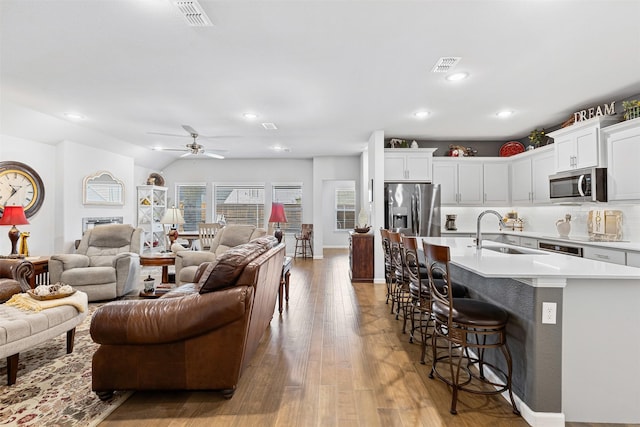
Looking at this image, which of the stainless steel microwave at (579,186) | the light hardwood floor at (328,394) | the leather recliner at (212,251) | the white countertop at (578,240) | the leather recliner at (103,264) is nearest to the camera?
the light hardwood floor at (328,394)

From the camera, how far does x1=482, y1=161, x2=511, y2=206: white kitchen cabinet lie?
623cm

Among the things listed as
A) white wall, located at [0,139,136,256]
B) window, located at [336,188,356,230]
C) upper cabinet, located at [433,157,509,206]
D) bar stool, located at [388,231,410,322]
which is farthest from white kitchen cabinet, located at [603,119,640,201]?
white wall, located at [0,139,136,256]

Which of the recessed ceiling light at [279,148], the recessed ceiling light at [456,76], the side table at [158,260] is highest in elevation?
the recessed ceiling light at [279,148]

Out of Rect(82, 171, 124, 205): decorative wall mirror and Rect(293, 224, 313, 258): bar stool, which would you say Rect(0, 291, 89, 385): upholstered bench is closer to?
Rect(82, 171, 124, 205): decorative wall mirror

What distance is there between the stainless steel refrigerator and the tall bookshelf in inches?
205

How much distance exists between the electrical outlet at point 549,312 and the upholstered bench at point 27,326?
3.42 meters

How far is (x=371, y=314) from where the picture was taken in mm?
3996

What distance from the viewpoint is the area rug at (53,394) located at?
6.50ft

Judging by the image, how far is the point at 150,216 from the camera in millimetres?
7734

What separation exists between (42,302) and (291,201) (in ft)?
22.7

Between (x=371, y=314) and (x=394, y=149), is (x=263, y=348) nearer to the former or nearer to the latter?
(x=371, y=314)

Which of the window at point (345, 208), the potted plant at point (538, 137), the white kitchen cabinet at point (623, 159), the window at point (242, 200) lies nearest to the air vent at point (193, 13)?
the white kitchen cabinet at point (623, 159)

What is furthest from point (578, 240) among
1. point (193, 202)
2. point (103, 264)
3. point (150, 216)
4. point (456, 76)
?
point (193, 202)

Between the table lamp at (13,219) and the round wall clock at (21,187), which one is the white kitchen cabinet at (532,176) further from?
the round wall clock at (21,187)
